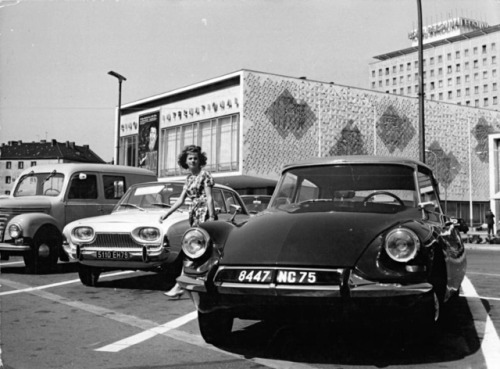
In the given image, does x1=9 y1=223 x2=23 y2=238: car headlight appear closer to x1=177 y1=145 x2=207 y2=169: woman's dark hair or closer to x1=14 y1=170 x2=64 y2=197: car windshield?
x1=14 y1=170 x2=64 y2=197: car windshield

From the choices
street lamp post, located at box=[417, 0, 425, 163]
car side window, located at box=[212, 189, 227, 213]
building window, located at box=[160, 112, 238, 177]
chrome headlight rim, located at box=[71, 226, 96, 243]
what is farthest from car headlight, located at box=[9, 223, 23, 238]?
building window, located at box=[160, 112, 238, 177]

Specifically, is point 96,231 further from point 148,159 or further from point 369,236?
point 148,159

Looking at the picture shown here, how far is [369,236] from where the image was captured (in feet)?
13.9

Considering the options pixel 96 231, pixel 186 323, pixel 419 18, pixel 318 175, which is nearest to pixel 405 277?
pixel 318 175

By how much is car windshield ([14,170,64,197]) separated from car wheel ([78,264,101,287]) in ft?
9.36

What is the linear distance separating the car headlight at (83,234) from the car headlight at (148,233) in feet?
2.23

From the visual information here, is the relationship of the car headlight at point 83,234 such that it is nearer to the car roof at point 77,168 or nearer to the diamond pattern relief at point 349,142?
the car roof at point 77,168

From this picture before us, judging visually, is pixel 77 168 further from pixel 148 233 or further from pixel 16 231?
pixel 148 233

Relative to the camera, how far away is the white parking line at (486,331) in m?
4.32

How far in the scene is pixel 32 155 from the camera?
119 m

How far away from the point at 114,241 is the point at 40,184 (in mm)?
3934

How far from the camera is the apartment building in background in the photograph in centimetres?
11781

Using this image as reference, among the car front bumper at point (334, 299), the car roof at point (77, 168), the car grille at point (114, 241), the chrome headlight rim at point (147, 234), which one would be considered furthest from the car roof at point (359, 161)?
the car roof at point (77, 168)

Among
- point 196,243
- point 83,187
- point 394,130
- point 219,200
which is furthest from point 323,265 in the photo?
point 394,130
